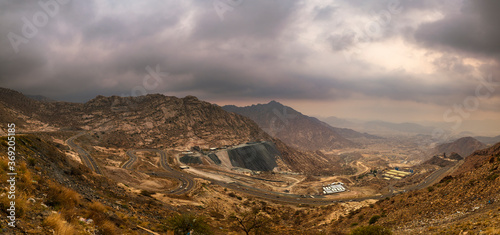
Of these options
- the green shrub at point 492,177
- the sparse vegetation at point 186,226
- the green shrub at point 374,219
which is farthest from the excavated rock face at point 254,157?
the green shrub at point 492,177

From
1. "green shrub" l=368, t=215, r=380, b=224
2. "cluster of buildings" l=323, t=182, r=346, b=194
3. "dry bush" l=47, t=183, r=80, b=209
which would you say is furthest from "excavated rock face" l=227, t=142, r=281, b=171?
"dry bush" l=47, t=183, r=80, b=209

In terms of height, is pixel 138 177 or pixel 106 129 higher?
pixel 106 129

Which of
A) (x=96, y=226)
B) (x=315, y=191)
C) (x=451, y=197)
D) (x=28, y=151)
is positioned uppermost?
(x=28, y=151)

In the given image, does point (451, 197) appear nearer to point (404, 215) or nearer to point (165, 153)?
point (404, 215)

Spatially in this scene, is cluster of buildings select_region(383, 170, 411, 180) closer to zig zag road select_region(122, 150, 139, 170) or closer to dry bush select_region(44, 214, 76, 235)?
zig zag road select_region(122, 150, 139, 170)

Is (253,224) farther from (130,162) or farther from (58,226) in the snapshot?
(130,162)

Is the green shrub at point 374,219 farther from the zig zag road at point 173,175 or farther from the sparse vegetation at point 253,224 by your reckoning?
the zig zag road at point 173,175

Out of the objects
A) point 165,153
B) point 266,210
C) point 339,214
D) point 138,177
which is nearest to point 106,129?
point 165,153

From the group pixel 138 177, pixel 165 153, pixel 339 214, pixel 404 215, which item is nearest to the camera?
pixel 404 215

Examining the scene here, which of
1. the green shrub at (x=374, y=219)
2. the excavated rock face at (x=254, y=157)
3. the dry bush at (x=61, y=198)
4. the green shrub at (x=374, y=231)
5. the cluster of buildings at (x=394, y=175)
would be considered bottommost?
the cluster of buildings at (x=394, y=175)
